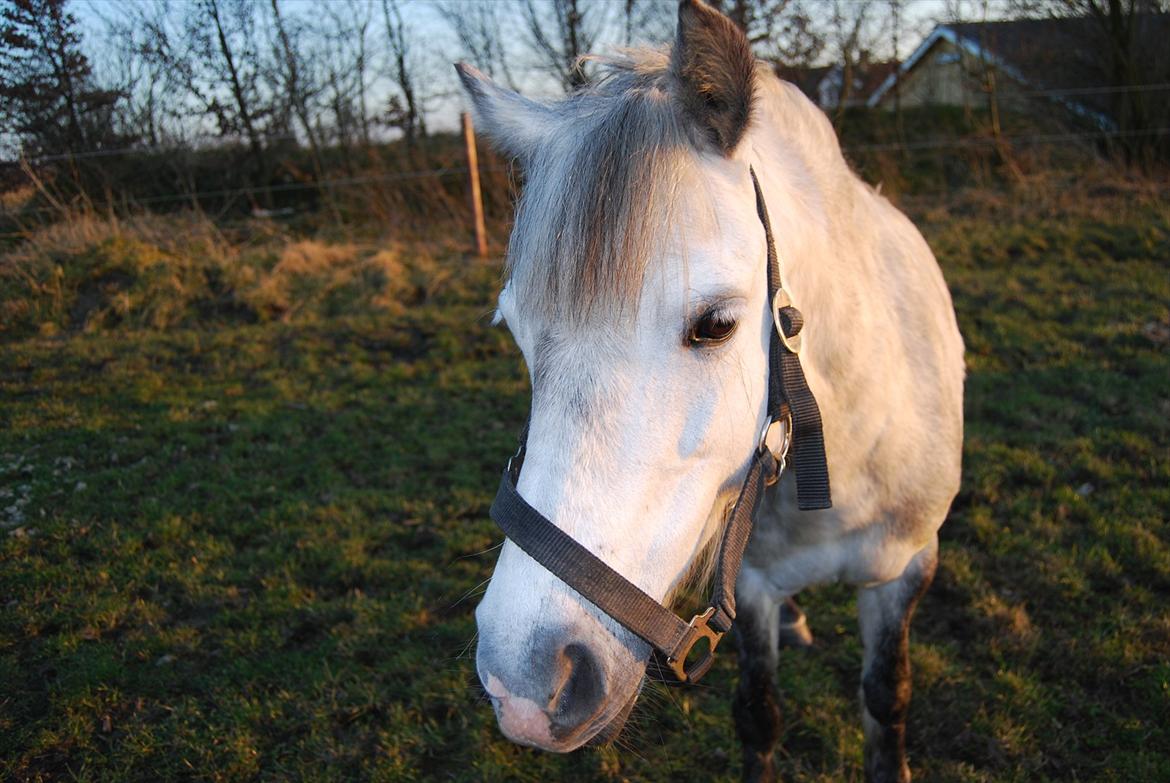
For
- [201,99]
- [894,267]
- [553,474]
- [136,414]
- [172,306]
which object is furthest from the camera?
[201,99]

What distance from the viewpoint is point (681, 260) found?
1.21 m

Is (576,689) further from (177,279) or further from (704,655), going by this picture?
(177,279)

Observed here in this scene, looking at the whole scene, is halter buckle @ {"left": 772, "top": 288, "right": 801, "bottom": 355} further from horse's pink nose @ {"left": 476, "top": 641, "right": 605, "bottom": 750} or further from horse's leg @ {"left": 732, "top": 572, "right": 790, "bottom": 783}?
horse's leg @ {"left": 732, "top": 572, "right": 790, "bottom": 783}

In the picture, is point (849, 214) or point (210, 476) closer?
point (849, 214)

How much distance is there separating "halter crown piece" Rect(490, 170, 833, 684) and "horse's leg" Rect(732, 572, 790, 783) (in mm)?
855

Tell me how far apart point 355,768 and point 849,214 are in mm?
2596

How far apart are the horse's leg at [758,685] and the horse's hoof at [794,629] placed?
2.61ft

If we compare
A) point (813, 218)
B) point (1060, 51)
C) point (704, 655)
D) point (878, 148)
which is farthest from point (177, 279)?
point (1060, 51)

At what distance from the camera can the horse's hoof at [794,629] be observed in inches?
121

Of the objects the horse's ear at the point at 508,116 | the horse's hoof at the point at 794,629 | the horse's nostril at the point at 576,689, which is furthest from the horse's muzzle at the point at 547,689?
the horse's hoof at the point at 794,629

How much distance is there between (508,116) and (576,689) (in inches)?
52.2

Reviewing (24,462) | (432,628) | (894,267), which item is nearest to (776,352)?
(894,267)

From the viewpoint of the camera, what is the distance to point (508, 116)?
1.67 metres

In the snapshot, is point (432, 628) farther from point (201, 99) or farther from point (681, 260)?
point (201, 99)
